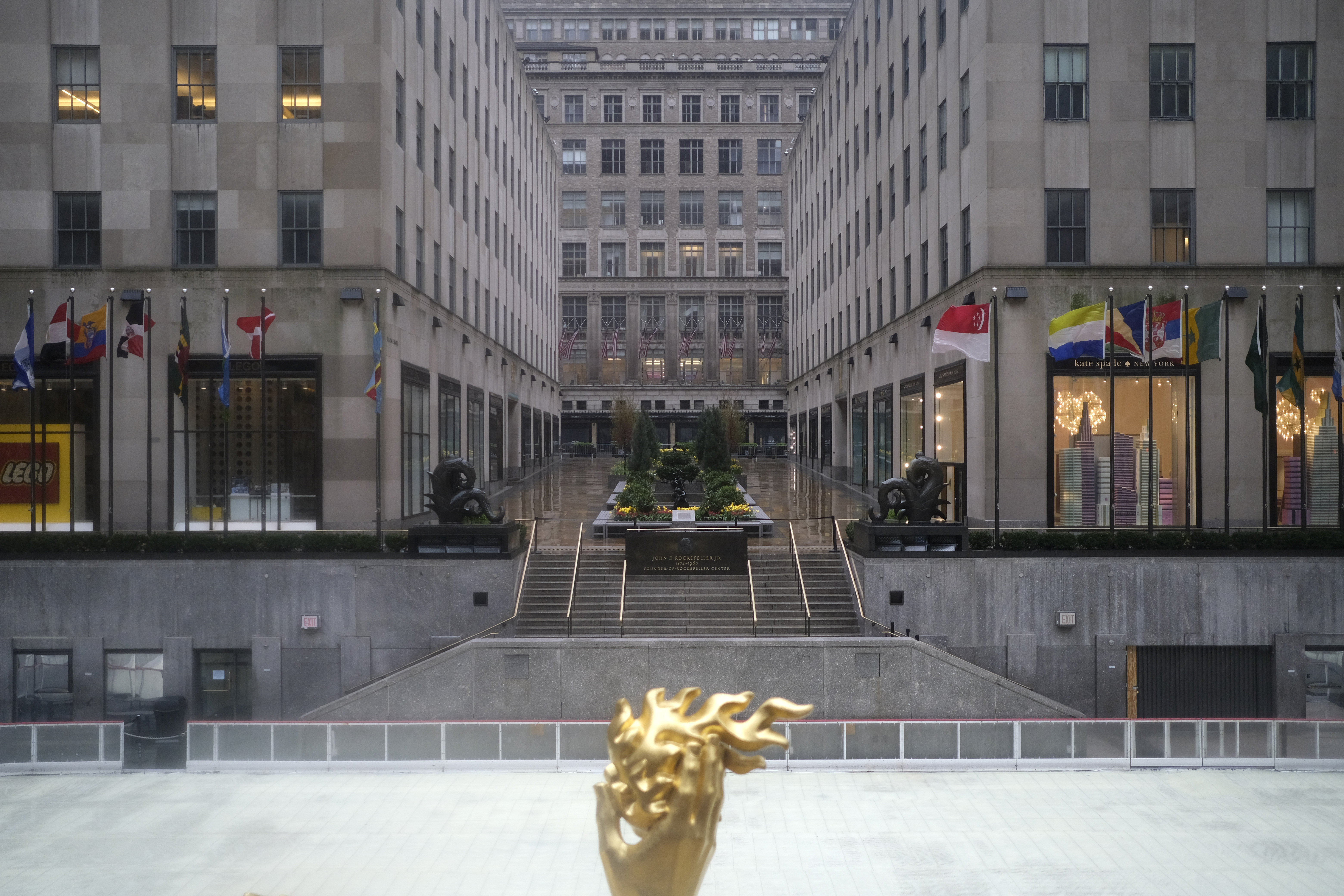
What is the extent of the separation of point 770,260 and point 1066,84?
213ft

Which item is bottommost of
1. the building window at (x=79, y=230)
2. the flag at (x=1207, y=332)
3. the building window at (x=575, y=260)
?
the flag at (x=1207, y=332)

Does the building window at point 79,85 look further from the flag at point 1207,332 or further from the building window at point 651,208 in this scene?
the building window at point 651,208

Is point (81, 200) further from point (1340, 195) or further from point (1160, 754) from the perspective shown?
point (1340, 195)

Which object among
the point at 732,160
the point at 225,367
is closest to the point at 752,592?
the point at 225,367

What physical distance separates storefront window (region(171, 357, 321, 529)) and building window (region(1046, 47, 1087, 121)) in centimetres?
2154

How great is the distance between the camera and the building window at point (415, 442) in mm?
27000

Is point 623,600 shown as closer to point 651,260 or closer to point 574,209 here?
point 651,260

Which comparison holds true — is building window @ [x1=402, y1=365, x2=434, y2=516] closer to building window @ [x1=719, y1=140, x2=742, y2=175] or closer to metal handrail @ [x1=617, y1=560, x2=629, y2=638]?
metal handrail @ [x1=617, y1=560, x2=629, y2=638]

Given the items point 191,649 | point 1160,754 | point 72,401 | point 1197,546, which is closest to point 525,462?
point 72,401

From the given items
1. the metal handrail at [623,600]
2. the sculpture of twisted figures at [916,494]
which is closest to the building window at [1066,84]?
the sculpture of twisted figures at [916,494]

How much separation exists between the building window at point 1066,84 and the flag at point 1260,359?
24.7 feet

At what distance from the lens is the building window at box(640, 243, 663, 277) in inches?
3548

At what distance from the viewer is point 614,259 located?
296ft

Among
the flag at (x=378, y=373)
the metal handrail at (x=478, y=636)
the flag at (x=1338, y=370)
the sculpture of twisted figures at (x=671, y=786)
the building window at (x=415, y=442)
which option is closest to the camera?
the sculpture of twisted figures at (x=671, y=786)
